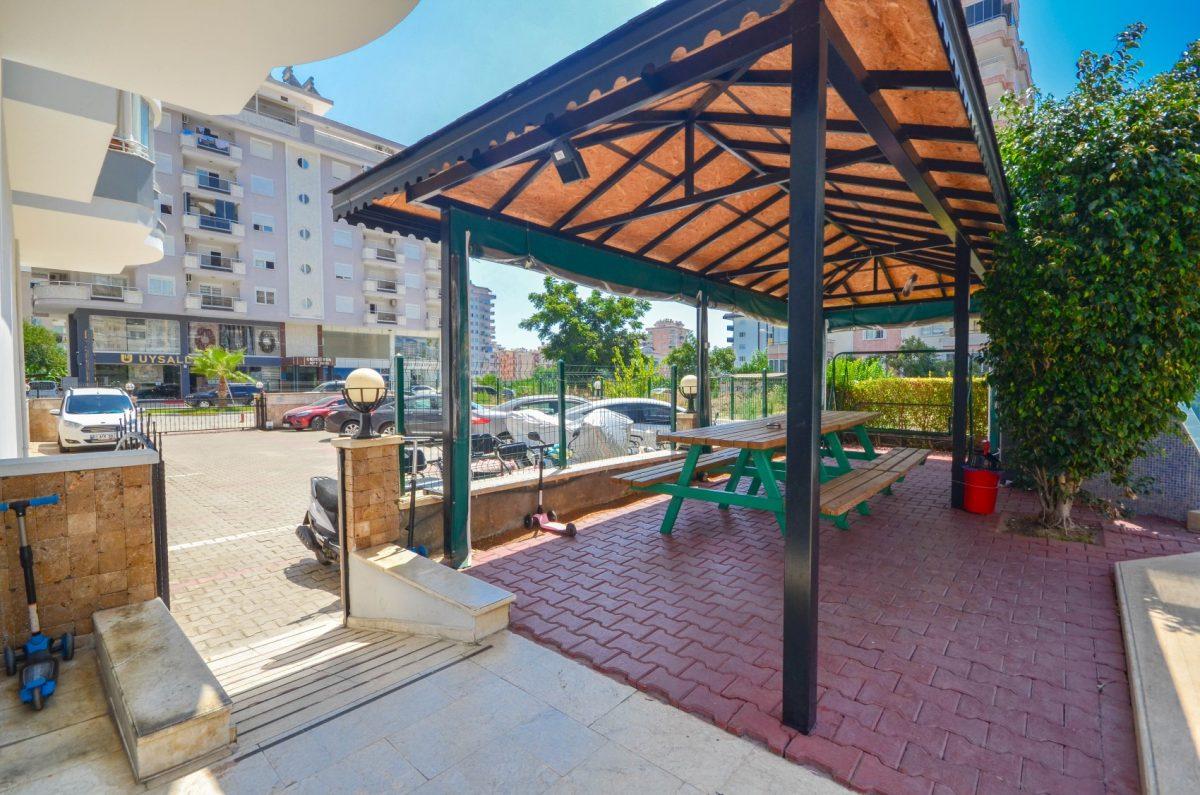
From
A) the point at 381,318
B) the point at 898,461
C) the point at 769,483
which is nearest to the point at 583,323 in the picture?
the point at 381,318

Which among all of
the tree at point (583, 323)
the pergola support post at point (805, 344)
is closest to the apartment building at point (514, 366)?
the pergola support post at point (805, 344)

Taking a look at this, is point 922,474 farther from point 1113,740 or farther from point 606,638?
point 606,638

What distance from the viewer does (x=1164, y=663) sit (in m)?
2.57

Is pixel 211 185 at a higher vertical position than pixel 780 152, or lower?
higher

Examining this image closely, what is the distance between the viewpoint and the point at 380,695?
2500 mm

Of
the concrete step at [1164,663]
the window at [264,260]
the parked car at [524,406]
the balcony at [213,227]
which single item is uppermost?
the balcony at [213,227]

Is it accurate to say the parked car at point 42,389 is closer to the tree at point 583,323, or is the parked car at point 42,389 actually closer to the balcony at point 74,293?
the balcony at point 74,293

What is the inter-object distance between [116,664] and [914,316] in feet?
34.5

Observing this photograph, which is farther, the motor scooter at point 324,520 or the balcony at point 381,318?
the balcony at point 381,318

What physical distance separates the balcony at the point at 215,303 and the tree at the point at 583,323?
1661cm

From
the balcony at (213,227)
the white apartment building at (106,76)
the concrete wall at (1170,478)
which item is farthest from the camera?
the balcony at (213,227)

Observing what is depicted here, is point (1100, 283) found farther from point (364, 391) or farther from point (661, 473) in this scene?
point (364, 391)

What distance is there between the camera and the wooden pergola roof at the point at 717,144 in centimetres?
242

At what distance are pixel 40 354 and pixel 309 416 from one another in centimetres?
1886
